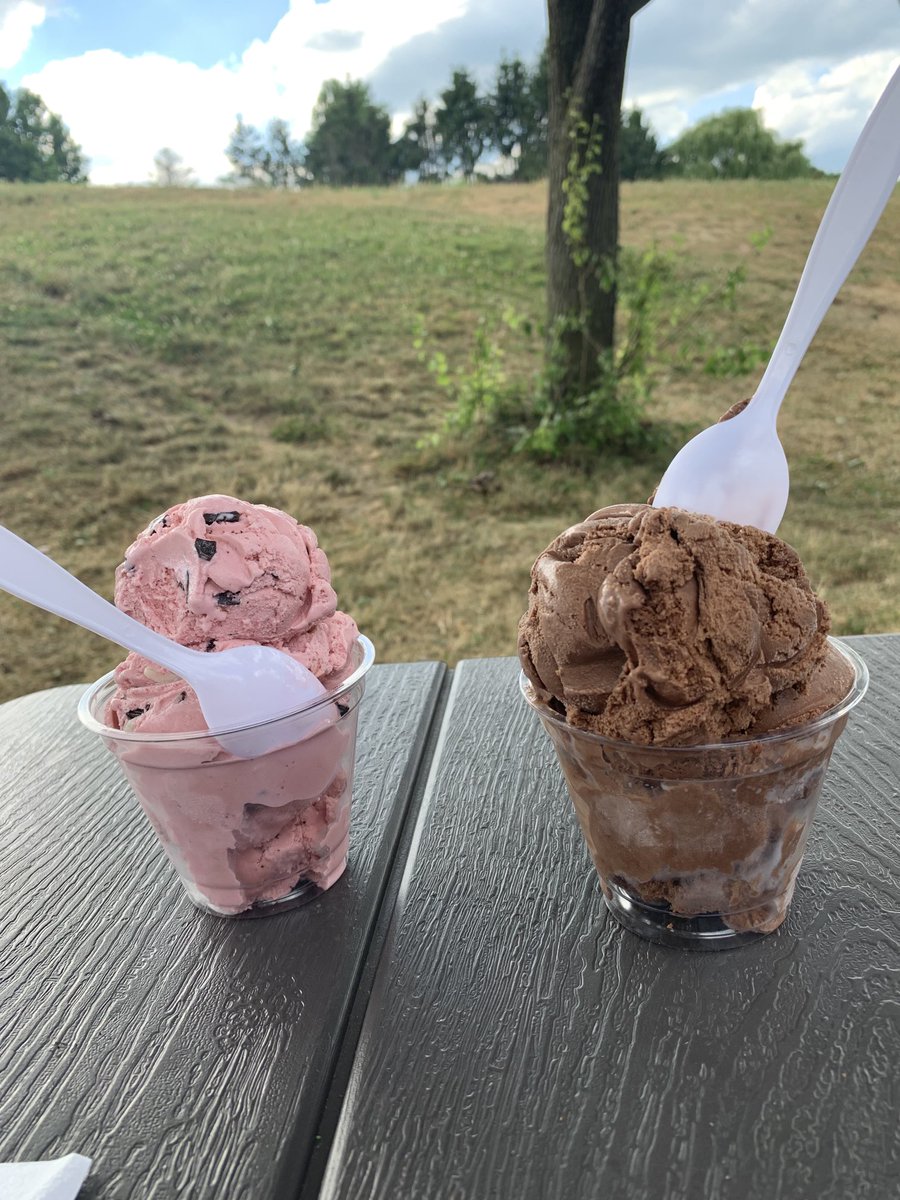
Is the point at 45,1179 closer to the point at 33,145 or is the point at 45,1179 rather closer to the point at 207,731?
the point at 207,731

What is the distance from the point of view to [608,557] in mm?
844

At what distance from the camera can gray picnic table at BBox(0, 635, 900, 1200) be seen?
2.15ft

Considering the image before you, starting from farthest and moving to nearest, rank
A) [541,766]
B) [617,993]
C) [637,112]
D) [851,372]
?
1. [637,112]
2. [851,372]
3. [541,766]
4. [617,993]

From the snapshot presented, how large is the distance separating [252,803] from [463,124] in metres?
9.00

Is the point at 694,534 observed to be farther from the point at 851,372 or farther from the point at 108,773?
the point at 851,372

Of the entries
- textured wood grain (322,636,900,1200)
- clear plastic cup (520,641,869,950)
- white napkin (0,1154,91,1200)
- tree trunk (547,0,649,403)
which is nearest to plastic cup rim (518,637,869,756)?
clear plastic cup (520,641,869,950)

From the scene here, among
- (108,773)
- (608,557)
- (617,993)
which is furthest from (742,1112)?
(108,773)

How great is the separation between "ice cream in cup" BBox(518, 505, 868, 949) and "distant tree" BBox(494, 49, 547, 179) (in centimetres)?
748

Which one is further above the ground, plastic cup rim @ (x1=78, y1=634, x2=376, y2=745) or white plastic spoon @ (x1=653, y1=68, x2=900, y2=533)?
white plastic spoon @ (x1=653, y1=68, x2=900, y2=533)

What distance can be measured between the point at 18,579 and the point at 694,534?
0.62 metres

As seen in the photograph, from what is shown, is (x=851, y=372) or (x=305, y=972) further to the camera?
(x=851, y=372)

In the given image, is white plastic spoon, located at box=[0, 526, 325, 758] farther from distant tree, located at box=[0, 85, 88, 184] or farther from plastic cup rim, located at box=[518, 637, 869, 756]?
distant tree, located at box=[0, 85, 88, 184]

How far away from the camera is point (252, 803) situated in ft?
3.15

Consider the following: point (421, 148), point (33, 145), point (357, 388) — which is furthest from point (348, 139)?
point (357, 388)
